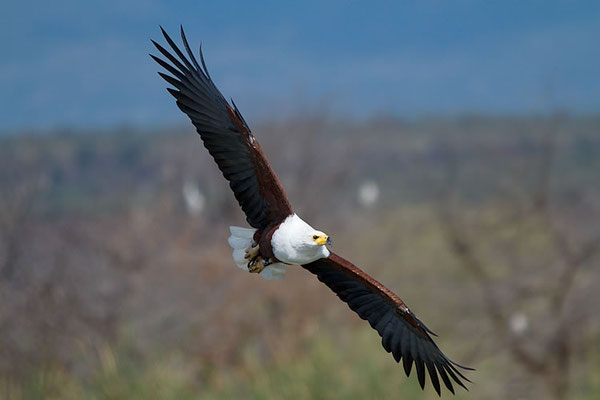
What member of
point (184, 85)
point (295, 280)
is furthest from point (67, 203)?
point (184, 85)

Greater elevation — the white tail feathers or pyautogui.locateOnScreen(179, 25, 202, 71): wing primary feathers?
pyautogui.locateOnScreen(179, 25, 202, 71): wing primary feathers

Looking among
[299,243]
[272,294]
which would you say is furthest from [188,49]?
[272,294]

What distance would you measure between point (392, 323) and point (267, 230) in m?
1.01

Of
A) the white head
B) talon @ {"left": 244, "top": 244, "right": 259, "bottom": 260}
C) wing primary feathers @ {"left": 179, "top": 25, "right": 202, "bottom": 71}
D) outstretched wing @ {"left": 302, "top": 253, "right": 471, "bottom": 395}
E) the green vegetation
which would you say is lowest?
the white head

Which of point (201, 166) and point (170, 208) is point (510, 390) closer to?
point (170, 208)

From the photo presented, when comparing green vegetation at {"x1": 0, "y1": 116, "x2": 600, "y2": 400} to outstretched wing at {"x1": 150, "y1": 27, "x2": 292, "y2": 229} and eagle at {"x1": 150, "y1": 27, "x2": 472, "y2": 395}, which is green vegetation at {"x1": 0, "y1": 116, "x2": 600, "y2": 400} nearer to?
eagle at {"x1": 150, "y1": 27, "x2": 472, "y2": 395}

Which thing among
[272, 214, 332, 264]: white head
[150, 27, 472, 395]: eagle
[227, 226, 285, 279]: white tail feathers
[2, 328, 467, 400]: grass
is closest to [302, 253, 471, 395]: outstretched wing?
[150, 27, 472, 395]: eagle

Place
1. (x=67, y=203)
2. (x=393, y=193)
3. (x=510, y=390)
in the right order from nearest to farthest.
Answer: (x=510, y=390)
(x=67, y=203)
(x=393, y=193)

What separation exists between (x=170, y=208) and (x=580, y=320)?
8.00 metres

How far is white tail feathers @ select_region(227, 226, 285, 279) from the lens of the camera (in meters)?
3.22

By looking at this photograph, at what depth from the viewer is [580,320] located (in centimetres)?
1187

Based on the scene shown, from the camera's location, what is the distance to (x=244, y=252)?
10.6ft

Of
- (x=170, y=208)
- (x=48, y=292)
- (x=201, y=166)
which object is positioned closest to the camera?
(x=48, y=292)

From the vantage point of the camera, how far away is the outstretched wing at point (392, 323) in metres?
3.74
